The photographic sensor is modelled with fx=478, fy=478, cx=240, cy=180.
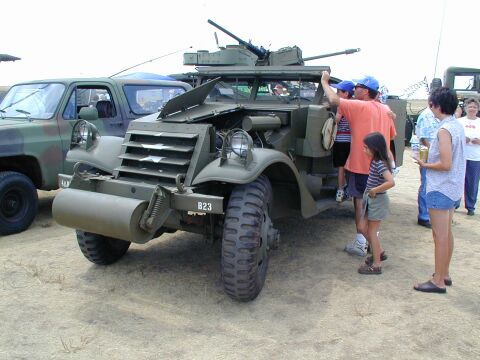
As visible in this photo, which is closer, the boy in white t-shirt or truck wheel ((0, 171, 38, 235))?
truck wheel ((0, 171, 38, 235))

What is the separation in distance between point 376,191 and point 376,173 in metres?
0.17

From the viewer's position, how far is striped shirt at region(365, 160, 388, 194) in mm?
4207

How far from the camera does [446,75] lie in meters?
14.6

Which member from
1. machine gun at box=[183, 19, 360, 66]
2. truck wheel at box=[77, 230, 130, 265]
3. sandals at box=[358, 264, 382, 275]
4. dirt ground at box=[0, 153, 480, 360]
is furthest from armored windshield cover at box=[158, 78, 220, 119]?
machine gun at box=[183, 19, 360, 66]

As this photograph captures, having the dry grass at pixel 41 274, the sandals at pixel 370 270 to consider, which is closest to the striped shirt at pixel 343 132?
the sandals at pixel 370 270

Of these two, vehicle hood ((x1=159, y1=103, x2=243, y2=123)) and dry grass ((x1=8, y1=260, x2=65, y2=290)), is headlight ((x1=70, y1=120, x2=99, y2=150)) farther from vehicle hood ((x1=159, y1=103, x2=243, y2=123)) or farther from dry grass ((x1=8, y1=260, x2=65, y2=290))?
dry grass ((x1=8, y1=260, x2=65, y2=290))

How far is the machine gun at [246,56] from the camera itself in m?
8.51

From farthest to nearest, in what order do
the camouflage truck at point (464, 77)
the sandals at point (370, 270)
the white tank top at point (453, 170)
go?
the camouflage truck at point (464, 77), the sandals at point (370, 270), the white tank top at point (453, 170)

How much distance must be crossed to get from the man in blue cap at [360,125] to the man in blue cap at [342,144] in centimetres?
50

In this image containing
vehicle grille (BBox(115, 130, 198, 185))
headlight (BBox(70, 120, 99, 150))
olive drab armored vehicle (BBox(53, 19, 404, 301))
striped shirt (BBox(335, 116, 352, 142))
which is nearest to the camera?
olive drab armored vehicle (BBox(53, 19, 404, 301))

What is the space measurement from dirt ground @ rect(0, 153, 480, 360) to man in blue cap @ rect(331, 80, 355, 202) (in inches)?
24.7

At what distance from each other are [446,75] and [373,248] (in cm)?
1205

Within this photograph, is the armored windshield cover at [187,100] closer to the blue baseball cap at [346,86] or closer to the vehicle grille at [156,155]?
the vehicle grille at [156,155]

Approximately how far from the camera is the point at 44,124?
5.90 meters
